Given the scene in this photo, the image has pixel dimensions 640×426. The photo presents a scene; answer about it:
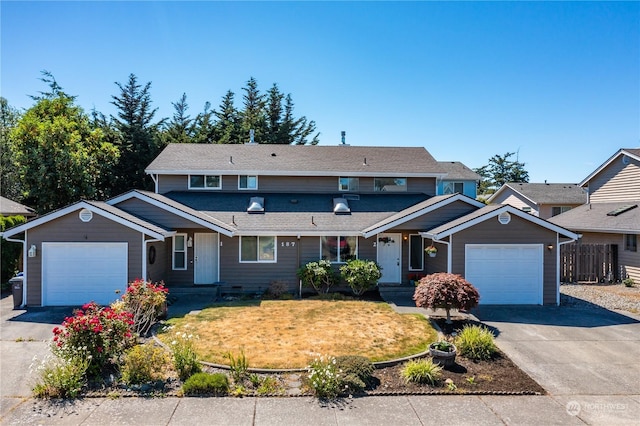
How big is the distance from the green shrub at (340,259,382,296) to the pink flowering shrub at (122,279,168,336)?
7151 millimetres

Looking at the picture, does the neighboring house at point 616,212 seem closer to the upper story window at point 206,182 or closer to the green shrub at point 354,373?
the green shrub at point 354,373

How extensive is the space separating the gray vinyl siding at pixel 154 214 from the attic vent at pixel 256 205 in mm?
2898

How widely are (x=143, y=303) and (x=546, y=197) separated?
3432 cm

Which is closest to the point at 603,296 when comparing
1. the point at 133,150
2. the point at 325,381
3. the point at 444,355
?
the point at 444,355

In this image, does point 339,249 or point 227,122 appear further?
point 227,122

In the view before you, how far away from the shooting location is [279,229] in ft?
51.2

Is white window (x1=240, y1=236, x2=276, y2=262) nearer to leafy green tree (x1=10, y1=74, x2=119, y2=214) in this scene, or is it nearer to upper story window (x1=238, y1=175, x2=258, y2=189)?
upper story window (x1=238, y1=175, x2=258, y2=189)

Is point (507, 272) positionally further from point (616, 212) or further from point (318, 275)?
point (616, 212)

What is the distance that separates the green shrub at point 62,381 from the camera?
654cm

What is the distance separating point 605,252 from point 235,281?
1846 cm

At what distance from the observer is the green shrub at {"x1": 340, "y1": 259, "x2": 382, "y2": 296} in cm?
1480

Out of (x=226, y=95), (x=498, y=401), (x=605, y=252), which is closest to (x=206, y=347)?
(x=498, y=401)

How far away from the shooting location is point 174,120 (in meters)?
35.8

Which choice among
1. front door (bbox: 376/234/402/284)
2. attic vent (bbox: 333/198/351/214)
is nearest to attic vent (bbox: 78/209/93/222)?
attic vent (bbox: 333/198/351/214)
